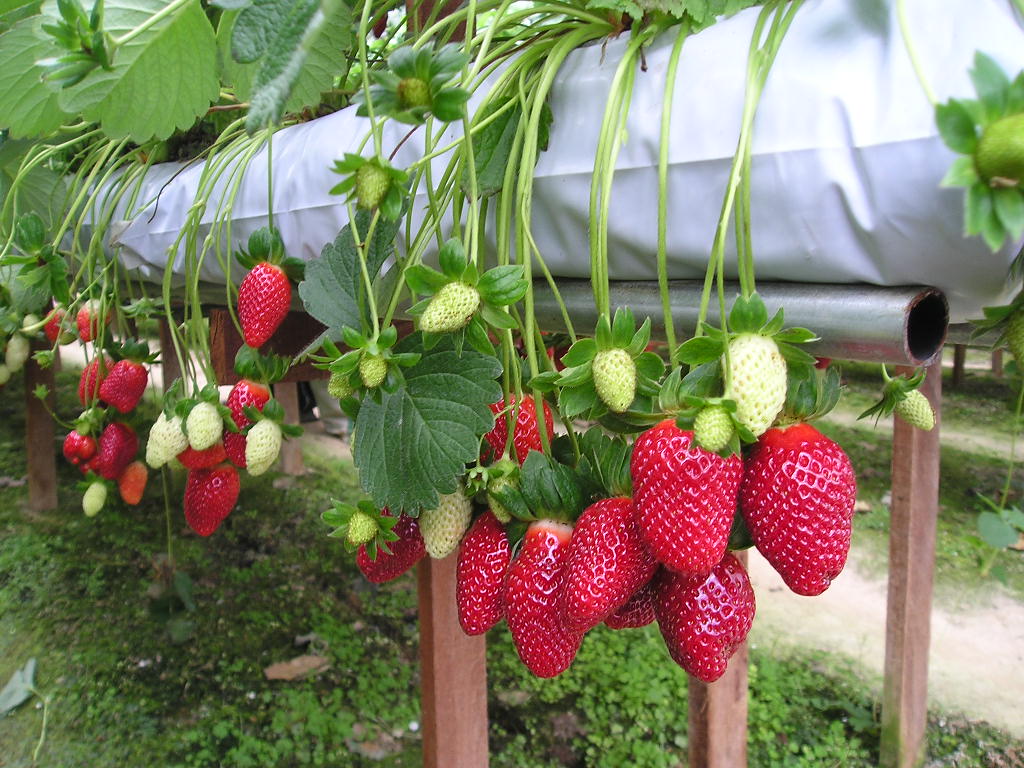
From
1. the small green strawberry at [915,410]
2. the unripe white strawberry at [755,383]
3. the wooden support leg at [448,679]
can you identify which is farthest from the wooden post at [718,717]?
the unripe white strawberry at [755,383]

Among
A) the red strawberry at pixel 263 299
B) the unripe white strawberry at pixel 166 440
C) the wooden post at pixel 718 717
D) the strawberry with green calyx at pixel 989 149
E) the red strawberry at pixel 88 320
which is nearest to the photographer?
the strawberry with green calyx at pixel 989 149

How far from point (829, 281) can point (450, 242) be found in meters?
0.17

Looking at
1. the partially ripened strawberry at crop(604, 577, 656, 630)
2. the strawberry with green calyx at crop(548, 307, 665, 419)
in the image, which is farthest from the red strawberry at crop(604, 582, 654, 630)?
the strawberry with green calyx at crop(548, 307, 665, 419)

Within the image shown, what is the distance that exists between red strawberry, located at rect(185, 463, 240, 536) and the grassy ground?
1.09 meters

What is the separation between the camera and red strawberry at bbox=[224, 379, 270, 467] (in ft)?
2.35

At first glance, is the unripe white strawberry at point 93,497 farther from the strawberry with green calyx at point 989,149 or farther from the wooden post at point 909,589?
the wooden post at point 909,589

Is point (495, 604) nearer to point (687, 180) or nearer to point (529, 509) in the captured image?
point (529, 509)

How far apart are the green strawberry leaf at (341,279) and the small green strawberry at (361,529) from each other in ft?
0.36

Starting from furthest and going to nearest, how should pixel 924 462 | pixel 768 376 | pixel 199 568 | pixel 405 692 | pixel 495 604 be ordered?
pixel 199 568, pixel 405 692, pixel 924 462, pixel 495 604, pixel 768 376

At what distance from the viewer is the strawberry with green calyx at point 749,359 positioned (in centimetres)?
30

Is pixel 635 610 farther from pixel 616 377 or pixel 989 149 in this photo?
A: pixel 989 149

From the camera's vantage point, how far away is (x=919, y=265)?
31 cm

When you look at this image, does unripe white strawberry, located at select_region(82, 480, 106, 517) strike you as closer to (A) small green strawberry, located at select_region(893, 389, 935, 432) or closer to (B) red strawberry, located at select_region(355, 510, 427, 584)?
(B) red strawberry, located at select_region(355, 510, 427, 584)

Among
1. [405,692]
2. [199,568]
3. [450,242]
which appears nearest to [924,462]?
[405,692]
